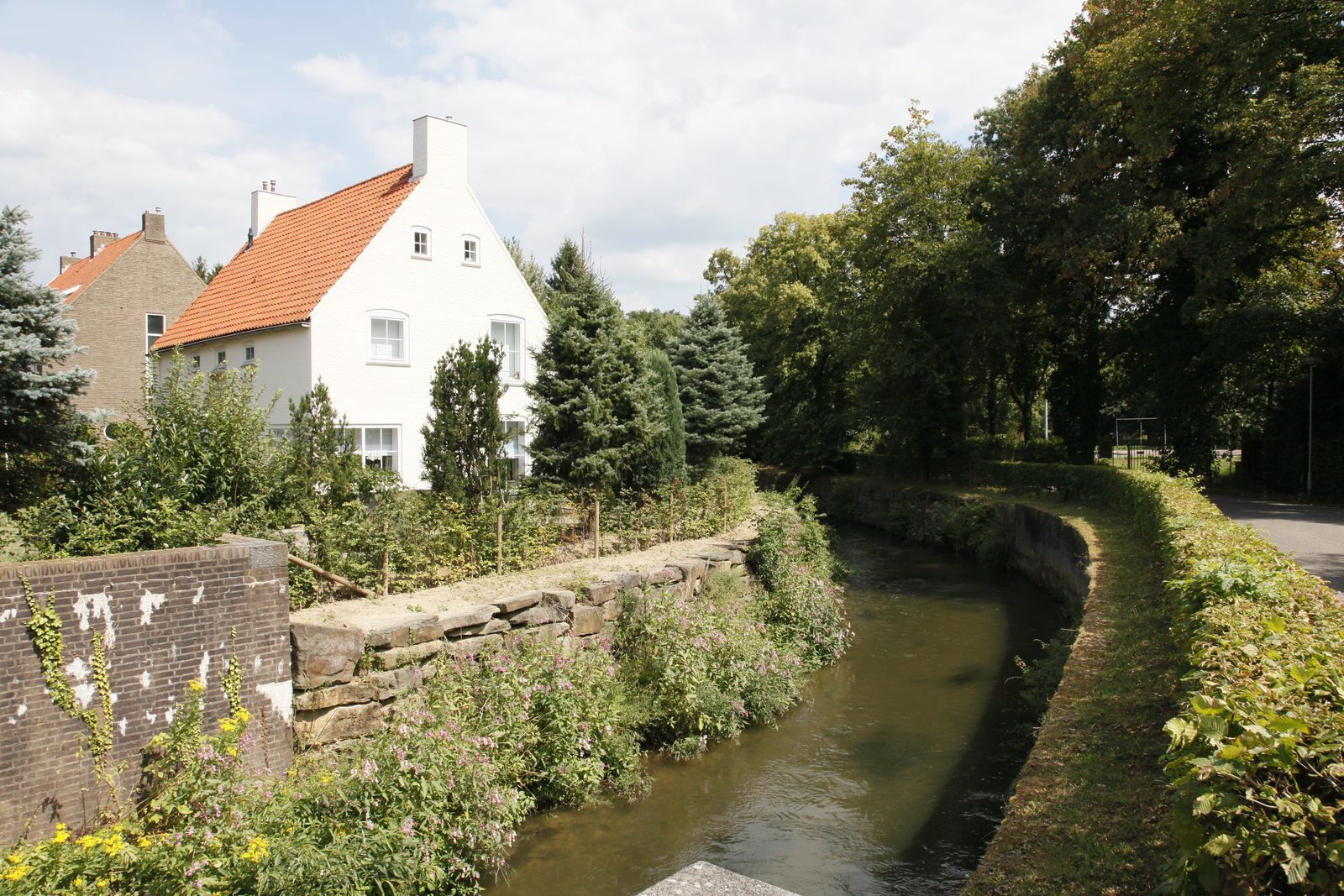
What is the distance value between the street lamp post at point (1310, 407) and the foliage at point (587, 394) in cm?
1750

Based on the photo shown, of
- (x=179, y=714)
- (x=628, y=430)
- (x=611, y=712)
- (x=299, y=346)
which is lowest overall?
(x=611, y=712)

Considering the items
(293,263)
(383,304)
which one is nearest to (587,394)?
(383,304)

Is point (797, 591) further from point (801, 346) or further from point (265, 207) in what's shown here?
point (801, 346)

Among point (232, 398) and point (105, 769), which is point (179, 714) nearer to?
point (105, 769)

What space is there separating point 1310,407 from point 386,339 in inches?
893

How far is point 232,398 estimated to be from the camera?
873 centimetres

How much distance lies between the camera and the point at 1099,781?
4852mm

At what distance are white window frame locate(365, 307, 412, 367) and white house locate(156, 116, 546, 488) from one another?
26mm

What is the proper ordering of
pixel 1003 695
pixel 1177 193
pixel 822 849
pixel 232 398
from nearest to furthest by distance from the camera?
pixel 822 849
pixel 232 398
pixel 1003 695
pixel 1177 193

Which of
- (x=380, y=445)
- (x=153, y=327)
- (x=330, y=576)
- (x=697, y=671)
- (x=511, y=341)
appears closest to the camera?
(x=330, y=576)

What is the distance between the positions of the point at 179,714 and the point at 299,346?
42.6ft

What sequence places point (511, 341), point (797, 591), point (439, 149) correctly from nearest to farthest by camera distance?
point (797, 591) < point (439, 149) < point (511, 341)

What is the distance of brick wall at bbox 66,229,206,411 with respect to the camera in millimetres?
27031

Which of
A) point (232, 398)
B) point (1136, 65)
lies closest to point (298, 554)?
point (232, 398)
